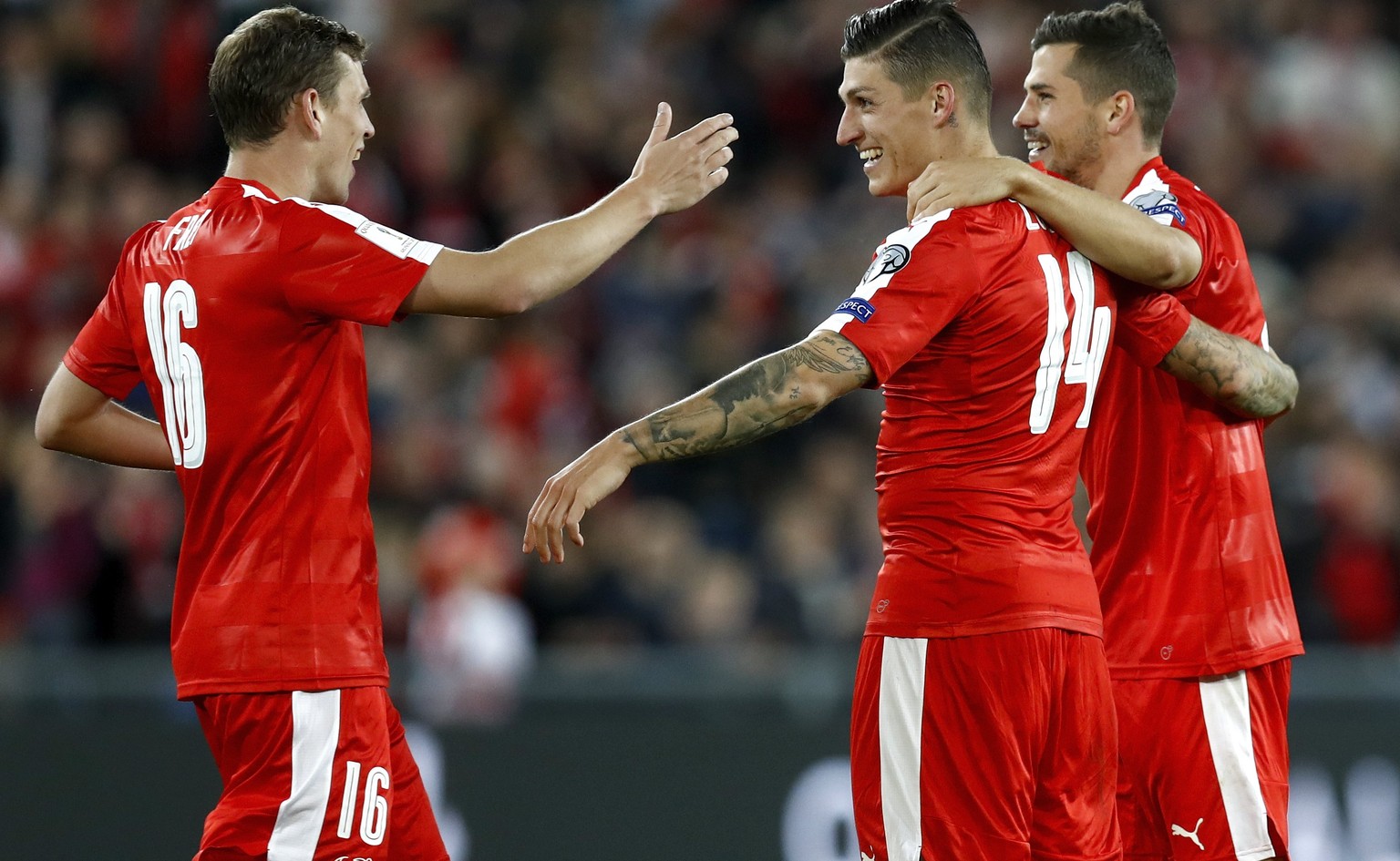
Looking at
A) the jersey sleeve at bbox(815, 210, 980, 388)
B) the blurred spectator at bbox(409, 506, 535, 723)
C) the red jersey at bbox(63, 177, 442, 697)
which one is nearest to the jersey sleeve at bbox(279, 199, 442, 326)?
the red jersey at bbox(63, 177, 442, 697)

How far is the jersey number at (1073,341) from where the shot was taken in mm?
4293

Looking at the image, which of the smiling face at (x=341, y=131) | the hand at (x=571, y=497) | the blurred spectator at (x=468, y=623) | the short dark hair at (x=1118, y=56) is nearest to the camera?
the hand at (x=571, y=497)

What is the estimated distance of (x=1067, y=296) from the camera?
14.2 ft

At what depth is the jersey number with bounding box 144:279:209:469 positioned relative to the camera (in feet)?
14.0

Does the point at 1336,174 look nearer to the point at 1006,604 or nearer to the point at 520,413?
the point at 520,413

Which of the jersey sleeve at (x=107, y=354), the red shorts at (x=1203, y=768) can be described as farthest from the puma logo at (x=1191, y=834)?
the jersey sleeve at (x=107, y=354)

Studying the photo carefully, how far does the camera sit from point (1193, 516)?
15.7 ft

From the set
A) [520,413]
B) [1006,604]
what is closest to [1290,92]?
[520,413]

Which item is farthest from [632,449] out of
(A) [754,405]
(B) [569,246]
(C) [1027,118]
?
(C) [1027,118]

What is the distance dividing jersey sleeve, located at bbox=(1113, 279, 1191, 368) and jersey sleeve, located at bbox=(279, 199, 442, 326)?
1703mm

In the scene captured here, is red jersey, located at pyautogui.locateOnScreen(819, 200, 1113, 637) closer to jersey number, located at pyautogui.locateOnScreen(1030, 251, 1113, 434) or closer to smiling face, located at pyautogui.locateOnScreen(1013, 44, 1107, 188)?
jersey number, located at pyautogui.locateOnScreen(1030, 251, 1113, 434)

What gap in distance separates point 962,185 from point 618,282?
7.58 metres

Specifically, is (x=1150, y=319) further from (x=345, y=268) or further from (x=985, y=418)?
(x=345, y=268)

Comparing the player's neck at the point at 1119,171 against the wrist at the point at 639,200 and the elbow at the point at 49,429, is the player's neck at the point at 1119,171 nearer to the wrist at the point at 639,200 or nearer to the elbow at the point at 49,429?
the wrist at the point at 639,200
